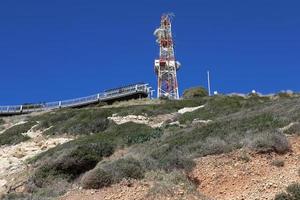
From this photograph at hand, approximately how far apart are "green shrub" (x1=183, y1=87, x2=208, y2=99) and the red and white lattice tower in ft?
4.19

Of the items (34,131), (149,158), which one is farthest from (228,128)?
(34,131)

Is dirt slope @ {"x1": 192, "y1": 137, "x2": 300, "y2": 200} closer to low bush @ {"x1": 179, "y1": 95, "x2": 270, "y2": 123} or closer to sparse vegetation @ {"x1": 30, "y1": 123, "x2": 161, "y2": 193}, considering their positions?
sparse vegetation @ {"x1": 30, "y1": 123, "x2": 161, "y2": 193}

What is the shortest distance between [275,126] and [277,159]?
3.53 m

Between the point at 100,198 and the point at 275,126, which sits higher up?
the point at 275,126

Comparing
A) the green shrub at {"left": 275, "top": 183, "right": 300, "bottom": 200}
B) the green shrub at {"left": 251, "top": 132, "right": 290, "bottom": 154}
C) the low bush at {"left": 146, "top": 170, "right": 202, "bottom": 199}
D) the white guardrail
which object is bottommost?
the green shrub at {"left": 275, "top": 183, "right": 300, "bottom": 200}

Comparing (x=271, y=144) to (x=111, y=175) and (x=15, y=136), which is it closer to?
(x=111, y=175)

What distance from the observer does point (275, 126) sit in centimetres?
1936

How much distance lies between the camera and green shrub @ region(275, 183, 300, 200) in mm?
13258

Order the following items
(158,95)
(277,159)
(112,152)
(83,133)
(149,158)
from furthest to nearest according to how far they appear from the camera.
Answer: (158,95) → (83,133) → (112,152) → (149,158) → (277,159)

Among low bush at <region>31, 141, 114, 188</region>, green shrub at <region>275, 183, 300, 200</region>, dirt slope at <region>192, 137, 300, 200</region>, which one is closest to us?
green shrub at <region>275, 183, 300, 200</region>

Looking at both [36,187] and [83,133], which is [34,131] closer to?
[83,133]

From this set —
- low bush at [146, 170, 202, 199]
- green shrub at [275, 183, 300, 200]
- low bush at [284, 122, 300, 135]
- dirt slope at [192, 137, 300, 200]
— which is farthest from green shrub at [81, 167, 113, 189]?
low bush at [284, 122, 300, 135]

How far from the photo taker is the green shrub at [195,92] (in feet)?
193

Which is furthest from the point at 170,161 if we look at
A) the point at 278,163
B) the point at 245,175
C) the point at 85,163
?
the point at 85,163
